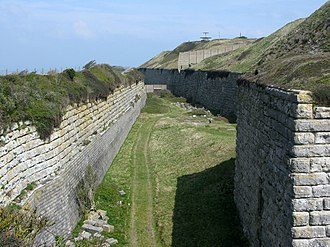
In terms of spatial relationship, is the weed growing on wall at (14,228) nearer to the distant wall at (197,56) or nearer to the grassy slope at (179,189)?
the grassy slope at (179,189)

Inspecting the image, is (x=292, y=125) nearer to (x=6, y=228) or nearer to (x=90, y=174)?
(x=6, y=228)

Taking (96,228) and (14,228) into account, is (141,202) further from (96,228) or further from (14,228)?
(14,228)

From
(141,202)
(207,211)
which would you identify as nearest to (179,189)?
(141,202)

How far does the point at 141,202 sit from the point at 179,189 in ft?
5.15

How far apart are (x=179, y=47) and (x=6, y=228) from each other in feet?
377

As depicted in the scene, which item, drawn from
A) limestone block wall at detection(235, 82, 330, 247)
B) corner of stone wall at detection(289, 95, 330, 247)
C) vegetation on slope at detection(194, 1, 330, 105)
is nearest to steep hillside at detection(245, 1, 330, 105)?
vegetation on slope at detection(194, 1, 330, 105)

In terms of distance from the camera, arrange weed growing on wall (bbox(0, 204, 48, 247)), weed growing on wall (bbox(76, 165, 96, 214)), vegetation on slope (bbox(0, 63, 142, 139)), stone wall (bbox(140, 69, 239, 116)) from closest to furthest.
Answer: weed growing on wall (bbox(0, 204, 48, 247))
vegetation on slope (bbox(0, 63, 142, 139))
weed growing on wall (bbox(76, 165, 96, 214))
stone wall (bbox(140, 69, 239, 116))

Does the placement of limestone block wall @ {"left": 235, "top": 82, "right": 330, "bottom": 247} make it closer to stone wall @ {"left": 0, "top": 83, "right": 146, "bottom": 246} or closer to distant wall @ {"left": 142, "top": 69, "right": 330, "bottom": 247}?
distant wall @ {"left": 142, "top": 69, "right": 330, "bottom": 247}

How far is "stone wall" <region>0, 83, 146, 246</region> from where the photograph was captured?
969 cm

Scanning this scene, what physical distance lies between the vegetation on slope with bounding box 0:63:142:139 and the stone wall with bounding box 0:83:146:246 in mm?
282

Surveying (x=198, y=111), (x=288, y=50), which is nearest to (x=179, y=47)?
(x=198, y=111)

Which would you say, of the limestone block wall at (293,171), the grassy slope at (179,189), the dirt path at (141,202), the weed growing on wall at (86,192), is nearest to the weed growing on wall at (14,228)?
the grassy slope at (179,189)

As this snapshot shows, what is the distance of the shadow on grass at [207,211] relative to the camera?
442 inches

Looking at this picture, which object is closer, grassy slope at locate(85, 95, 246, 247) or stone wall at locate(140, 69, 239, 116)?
grassy slope at locate(85, 95, 246, 247)
